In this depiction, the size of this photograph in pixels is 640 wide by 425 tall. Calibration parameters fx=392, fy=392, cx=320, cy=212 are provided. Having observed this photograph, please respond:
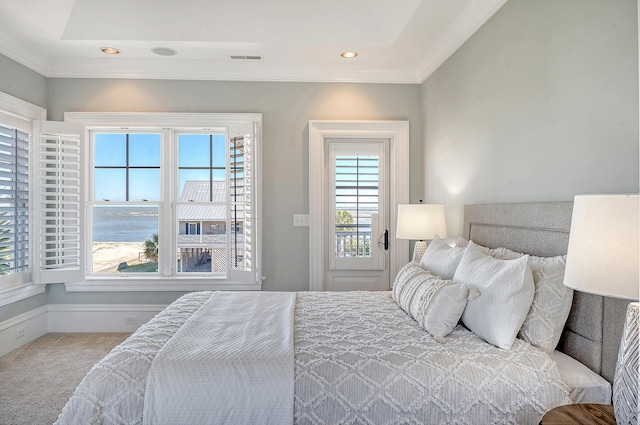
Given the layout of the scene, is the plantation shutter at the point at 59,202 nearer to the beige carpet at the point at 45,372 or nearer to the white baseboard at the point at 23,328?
the white baseboard at the point at 23,328

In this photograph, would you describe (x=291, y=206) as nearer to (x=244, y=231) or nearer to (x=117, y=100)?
(x=244, y=231)

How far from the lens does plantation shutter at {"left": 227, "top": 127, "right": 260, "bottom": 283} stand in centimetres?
383

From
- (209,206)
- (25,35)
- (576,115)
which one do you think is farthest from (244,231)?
(576,115)

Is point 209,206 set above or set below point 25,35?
below

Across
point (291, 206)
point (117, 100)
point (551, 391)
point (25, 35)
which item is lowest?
point (551, 391)

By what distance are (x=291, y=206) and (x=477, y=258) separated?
7.28ft

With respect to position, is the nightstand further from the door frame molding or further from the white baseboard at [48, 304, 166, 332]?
the white baseboard at [48, 304, 166, 332]

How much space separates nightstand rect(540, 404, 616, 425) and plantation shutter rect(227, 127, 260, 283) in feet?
9.55

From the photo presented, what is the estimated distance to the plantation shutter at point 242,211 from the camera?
12.6ft

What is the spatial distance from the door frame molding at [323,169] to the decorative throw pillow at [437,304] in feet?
5.87

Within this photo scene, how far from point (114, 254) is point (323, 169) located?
231 cm

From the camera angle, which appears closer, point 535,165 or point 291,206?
point 535,165

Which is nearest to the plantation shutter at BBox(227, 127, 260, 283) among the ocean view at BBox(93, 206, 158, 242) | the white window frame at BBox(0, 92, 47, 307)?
the ocean view at BBox(93, 206, 158, 242)

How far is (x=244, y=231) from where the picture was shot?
385 cm
